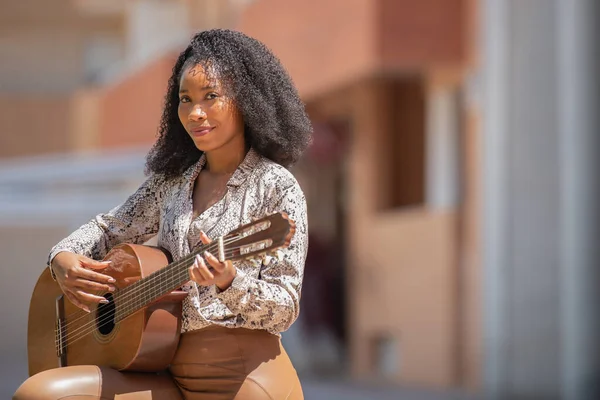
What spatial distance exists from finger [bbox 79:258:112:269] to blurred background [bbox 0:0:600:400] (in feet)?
19.6

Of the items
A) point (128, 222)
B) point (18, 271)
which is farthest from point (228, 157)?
point (18, 271)

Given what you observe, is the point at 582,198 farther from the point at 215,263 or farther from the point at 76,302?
the point at 215,263

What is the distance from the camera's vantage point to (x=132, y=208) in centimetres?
354

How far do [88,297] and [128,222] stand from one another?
0.30m

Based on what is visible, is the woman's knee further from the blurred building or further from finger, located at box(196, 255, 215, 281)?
the blurred building

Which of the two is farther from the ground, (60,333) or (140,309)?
(140,309)

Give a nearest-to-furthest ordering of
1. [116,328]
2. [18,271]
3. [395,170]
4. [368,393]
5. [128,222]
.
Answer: [116,328] → [128,222] → [368,393] → [395,170] → [18,271]

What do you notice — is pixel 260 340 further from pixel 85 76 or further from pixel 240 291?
pixel 85 76

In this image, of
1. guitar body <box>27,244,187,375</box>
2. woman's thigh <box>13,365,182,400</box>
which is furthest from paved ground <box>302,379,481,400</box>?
woman's thigh <box>13,365,182,400</box>

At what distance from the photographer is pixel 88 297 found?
11.0 ft

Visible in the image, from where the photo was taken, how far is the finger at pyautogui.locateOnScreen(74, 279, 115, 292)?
332 centimetres

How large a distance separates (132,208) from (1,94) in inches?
653

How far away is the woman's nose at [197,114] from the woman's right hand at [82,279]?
18.7 inches

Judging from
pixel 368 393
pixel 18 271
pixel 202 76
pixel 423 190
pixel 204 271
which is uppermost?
pixel 202 76
